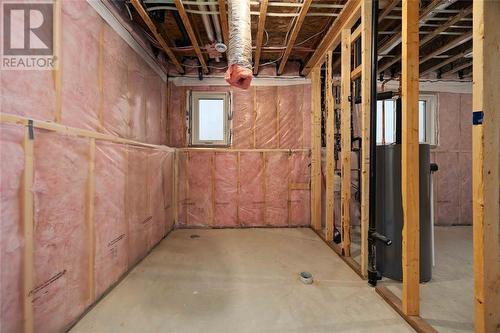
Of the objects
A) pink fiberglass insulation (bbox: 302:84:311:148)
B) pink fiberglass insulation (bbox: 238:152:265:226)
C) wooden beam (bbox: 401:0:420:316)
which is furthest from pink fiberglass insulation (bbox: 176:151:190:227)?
wooden beam (bbox: 401:0:420:316)

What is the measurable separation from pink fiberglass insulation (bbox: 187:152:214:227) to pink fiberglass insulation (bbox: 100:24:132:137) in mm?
1633

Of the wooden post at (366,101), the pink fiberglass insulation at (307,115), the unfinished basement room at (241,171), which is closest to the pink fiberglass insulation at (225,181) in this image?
the unfinished basement room at (241,171)

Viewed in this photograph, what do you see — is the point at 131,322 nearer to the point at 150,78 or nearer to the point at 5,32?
the point at 5,32

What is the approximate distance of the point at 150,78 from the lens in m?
3.11

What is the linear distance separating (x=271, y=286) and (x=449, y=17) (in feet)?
11.0

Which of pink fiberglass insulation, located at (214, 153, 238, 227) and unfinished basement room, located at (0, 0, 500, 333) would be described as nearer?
unfinished basement room, located at (0, 0, 500, 333)

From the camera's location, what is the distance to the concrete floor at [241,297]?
5.19 feet

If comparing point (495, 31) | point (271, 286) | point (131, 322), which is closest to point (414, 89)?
point (495, 31)

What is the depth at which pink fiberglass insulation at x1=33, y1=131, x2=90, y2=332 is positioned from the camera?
1.33 metres

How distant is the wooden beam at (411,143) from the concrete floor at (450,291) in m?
0.22

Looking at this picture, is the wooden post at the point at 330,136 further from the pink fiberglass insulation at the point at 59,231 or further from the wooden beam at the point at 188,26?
the pink fiberglass insulation at the point at 59,231

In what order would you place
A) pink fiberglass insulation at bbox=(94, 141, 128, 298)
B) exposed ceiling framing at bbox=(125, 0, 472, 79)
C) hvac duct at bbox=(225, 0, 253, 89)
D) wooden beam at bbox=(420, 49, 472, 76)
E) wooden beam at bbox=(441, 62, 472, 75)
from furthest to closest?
wooden beam at bbox=(441, 62, 472, 75)
wooden beam at bbox=(420, 49, 472, 76)
exposed ceiling framing at bbox=(125, 0, 472, 79)
hvac duct at bbox=(225, 0, 253, 89)
pink fiberglass insulation at bbox=(94, 141, 128, 298)

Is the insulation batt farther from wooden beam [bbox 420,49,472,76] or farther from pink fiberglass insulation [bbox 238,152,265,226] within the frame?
wooden beam [bbox 420,49,472,76]

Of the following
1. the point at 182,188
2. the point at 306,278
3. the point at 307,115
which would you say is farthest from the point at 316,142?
the point at 182,188
